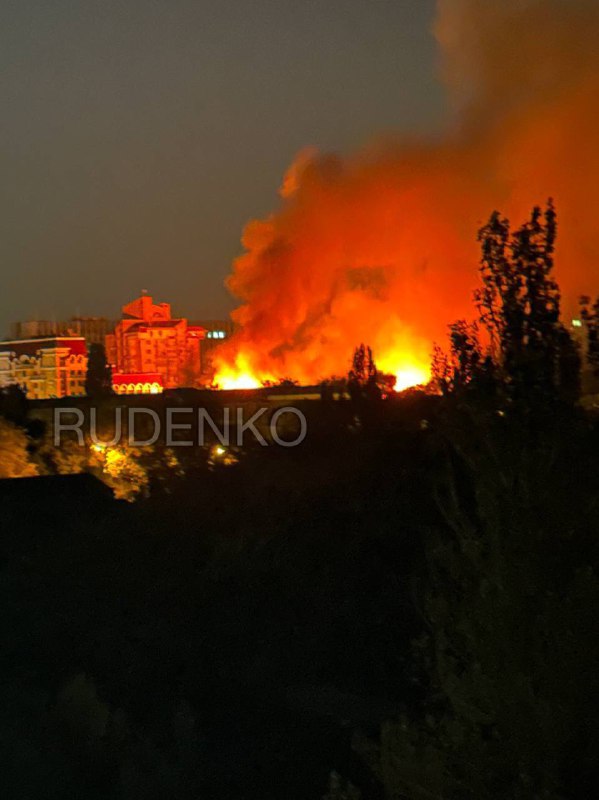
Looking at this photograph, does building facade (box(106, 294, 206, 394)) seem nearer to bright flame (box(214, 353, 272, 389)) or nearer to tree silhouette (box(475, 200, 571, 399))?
bright flame (box(214, 353, 272, 389))

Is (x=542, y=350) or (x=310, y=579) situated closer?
(x=542, y=350)

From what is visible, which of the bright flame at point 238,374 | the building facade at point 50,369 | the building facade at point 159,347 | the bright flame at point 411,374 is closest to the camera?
the bright flame at point 411,374

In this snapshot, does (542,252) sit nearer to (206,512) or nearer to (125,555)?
(125,555)

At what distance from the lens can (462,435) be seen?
15.8 ft

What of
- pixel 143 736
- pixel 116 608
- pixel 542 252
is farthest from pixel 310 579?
pixel 542 252

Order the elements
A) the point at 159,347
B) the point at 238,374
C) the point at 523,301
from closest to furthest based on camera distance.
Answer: the point at 523,301 < the point at 238,374 < the point at 159,347

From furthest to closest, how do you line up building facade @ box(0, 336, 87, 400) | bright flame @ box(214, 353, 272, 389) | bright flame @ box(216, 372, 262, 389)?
1. building facade @ box(0, 336, 87, 400)
2. bright flame @ box(214, 353, 272, 389)
3. bright flame @ box(216, 372, 262, 389)

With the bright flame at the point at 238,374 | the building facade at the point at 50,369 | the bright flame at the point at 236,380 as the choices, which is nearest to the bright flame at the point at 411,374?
the bright flame at the point at 236,380

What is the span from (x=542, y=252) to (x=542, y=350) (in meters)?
0.52

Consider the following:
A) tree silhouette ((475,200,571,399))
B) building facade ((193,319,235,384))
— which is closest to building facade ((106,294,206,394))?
building facade ((193,319,235,384))

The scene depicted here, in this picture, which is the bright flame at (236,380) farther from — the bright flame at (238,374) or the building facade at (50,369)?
the building facade at (50,369)

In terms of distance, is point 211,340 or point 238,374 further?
point 211,340

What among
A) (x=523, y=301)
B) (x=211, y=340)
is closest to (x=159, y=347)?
(x=211, y=340)

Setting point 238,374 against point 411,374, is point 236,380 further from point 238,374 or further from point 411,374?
point 411,374
